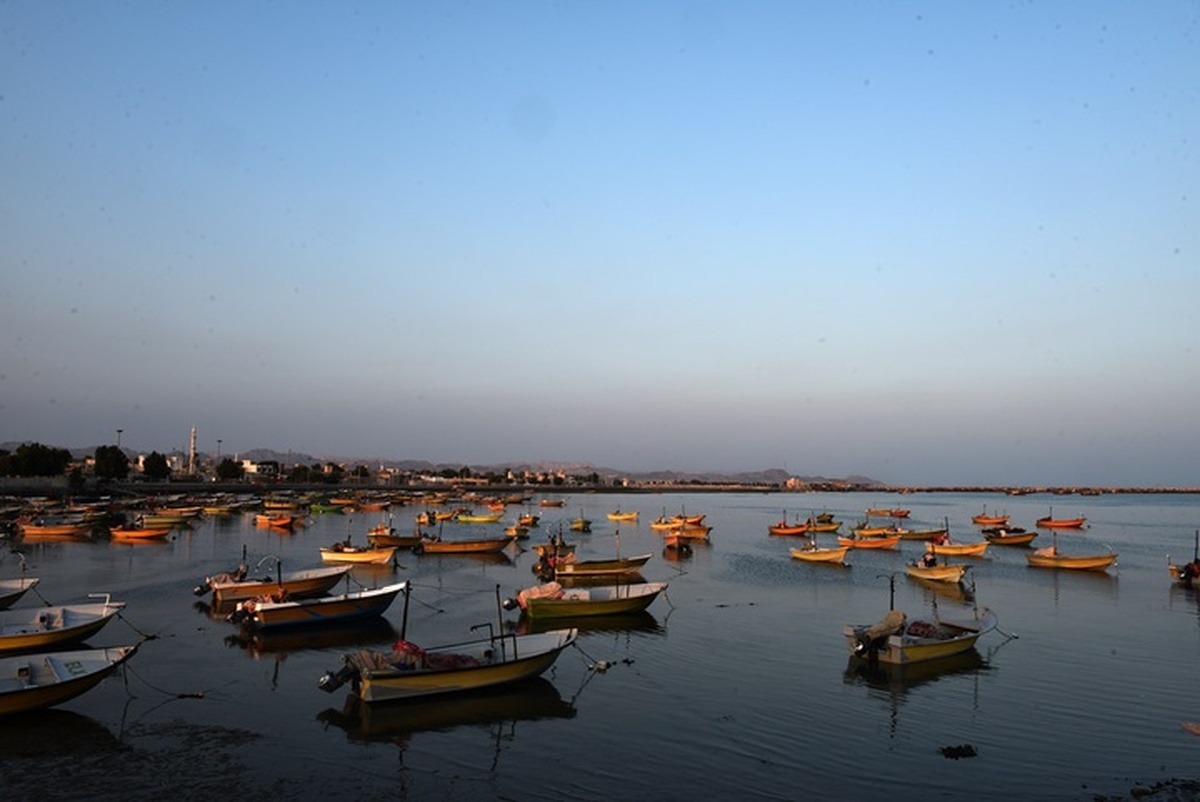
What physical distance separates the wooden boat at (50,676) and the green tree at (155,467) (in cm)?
12152

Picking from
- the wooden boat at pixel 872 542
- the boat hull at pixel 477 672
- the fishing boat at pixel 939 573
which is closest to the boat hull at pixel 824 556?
the fishing boat at pixel 939 573

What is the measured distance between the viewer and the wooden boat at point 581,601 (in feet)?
84.3

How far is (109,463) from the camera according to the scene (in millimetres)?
109938

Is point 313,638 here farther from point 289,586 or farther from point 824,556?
point 824,556

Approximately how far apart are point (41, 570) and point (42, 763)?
93.6ft

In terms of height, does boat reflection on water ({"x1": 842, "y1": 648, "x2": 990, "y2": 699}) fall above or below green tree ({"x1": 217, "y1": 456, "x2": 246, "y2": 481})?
below

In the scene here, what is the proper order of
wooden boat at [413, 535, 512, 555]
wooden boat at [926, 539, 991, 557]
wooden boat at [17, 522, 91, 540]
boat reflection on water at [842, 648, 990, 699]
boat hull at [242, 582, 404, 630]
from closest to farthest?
boat reflection on water at [842, 648, 990, 699], boat hull at [242, 582, 404, 630], wooden boat at [926, 539, 991, 557], wooden boat at [413, 535, 512, 555], wooden boat at [17, 522, 91, 540]

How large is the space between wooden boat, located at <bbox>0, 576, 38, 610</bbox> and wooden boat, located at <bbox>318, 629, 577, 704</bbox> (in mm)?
13934

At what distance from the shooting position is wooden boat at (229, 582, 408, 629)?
919 inches

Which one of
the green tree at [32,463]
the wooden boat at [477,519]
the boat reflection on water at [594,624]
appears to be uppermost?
the green tree at [32,463]

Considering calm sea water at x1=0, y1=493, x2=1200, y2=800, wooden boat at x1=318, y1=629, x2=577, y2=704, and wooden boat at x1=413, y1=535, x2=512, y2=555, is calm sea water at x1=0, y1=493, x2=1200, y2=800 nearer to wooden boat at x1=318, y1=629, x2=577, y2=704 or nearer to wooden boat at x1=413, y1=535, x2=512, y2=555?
wooden boat at x1=318, y1=629, x2=577, y2=704

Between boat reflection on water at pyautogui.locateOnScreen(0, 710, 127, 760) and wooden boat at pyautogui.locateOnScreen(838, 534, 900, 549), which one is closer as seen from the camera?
boat reflection on water at pyautogui.locateOnScreen(0, 710, 127, 760)

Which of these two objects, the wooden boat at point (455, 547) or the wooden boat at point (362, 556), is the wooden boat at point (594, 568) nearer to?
the wooden boat at point (362, 556)

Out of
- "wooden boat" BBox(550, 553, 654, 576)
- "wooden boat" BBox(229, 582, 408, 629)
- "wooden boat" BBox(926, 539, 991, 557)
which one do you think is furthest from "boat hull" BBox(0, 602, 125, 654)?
"wooden boat" BBox(926, 539, 991, 557)
